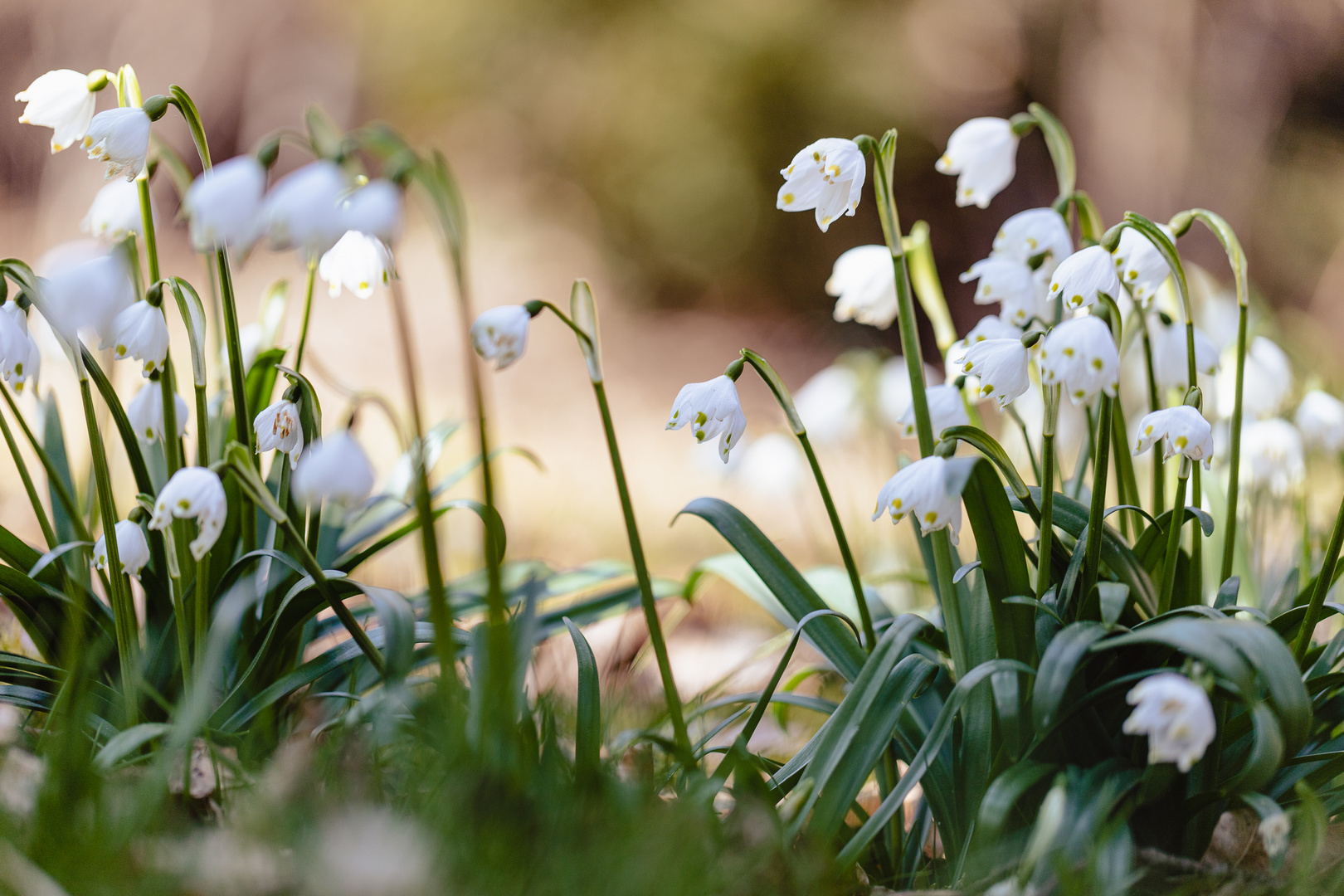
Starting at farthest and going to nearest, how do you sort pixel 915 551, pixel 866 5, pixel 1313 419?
1. pixel 866 5
2. pixel 915 551
3. pixel 1313 419

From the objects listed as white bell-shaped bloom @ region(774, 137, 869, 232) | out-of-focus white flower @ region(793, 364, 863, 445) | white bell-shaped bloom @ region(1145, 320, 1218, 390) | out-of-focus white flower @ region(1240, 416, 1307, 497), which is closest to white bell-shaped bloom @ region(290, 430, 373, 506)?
white bell-shaped bloom @ region(774, 137, 869, 232)

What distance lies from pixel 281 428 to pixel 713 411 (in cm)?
56

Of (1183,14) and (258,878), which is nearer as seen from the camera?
(258,878)

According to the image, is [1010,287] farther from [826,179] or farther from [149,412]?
[149,412]

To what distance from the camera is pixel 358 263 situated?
122 cm

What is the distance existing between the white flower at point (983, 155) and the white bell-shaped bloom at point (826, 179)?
394 mm

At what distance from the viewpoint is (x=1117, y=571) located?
1.26 metres

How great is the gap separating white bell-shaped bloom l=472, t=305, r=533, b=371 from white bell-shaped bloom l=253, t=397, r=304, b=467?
309 millimetres

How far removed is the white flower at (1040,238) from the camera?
1445 mm

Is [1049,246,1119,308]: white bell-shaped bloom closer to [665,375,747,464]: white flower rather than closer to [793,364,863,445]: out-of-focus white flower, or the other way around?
[665,375,747,464]: white flower

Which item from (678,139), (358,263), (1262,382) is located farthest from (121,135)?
(678,139)

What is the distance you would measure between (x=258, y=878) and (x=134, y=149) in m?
0.88

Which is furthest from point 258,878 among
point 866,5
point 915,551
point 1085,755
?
point 866,5

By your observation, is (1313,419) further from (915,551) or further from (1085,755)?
(1085,755)
